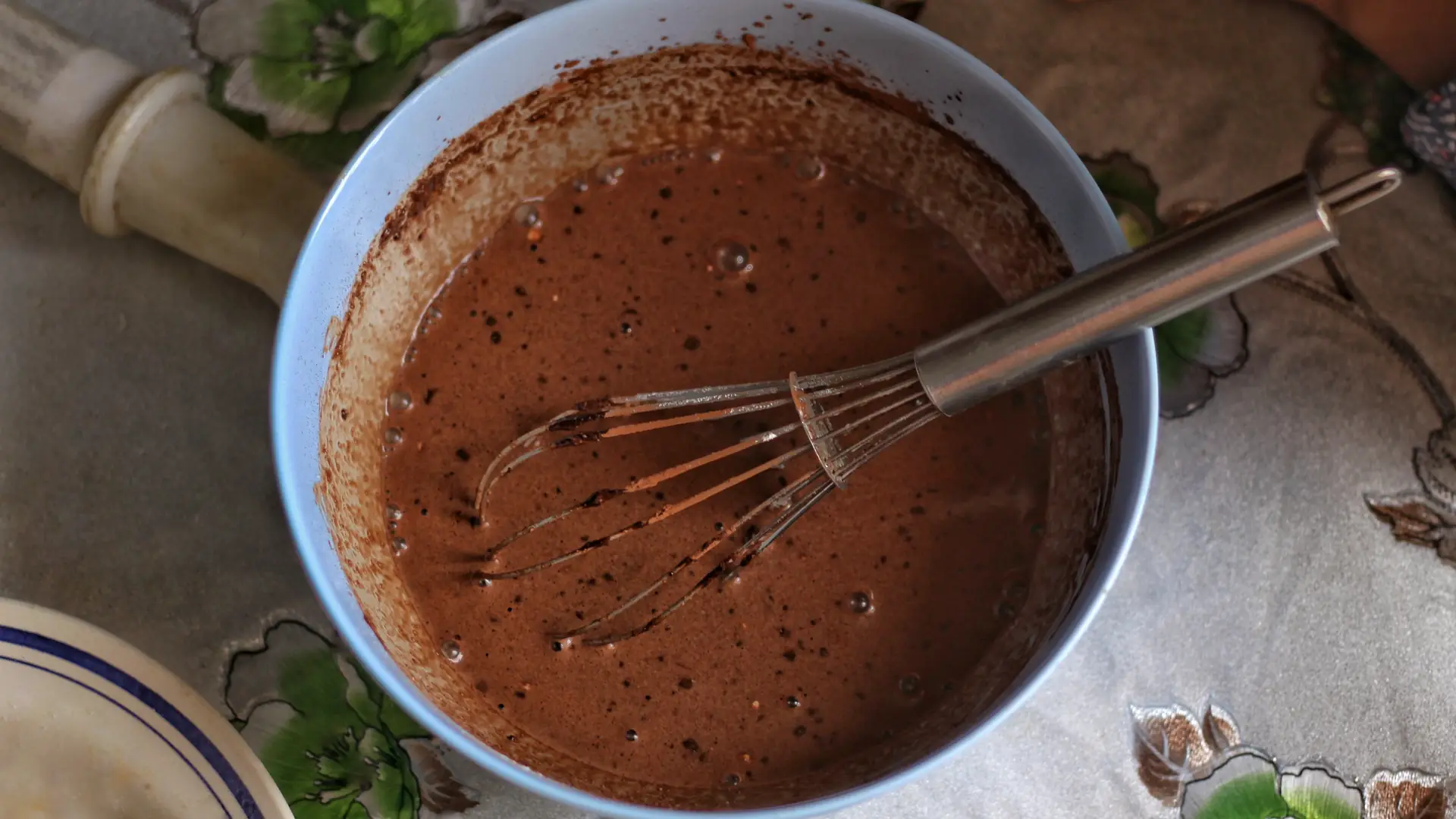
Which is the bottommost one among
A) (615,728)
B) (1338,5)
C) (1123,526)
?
(615,728)

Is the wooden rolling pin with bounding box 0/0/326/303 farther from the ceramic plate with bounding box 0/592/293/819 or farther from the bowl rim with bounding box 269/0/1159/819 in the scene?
the ceramic plate with bounding box 0/592/293/819

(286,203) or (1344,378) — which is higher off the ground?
(286,203)

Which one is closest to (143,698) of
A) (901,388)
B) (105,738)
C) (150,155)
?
(105,738)

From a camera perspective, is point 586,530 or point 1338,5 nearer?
point 586,530

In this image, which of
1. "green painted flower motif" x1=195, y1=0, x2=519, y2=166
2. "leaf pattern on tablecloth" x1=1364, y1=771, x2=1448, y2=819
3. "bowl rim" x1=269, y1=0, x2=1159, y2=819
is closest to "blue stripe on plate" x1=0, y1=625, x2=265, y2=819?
"bowl rim" x1=269, y1=0, x2=1159, y2=819

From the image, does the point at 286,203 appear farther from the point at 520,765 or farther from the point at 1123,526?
the point at 1123,526

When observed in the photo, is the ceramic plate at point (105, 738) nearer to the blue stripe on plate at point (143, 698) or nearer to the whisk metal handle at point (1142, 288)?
the blue stripe on plate at point (143, 698)

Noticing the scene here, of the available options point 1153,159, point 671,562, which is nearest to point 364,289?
point 671,562
